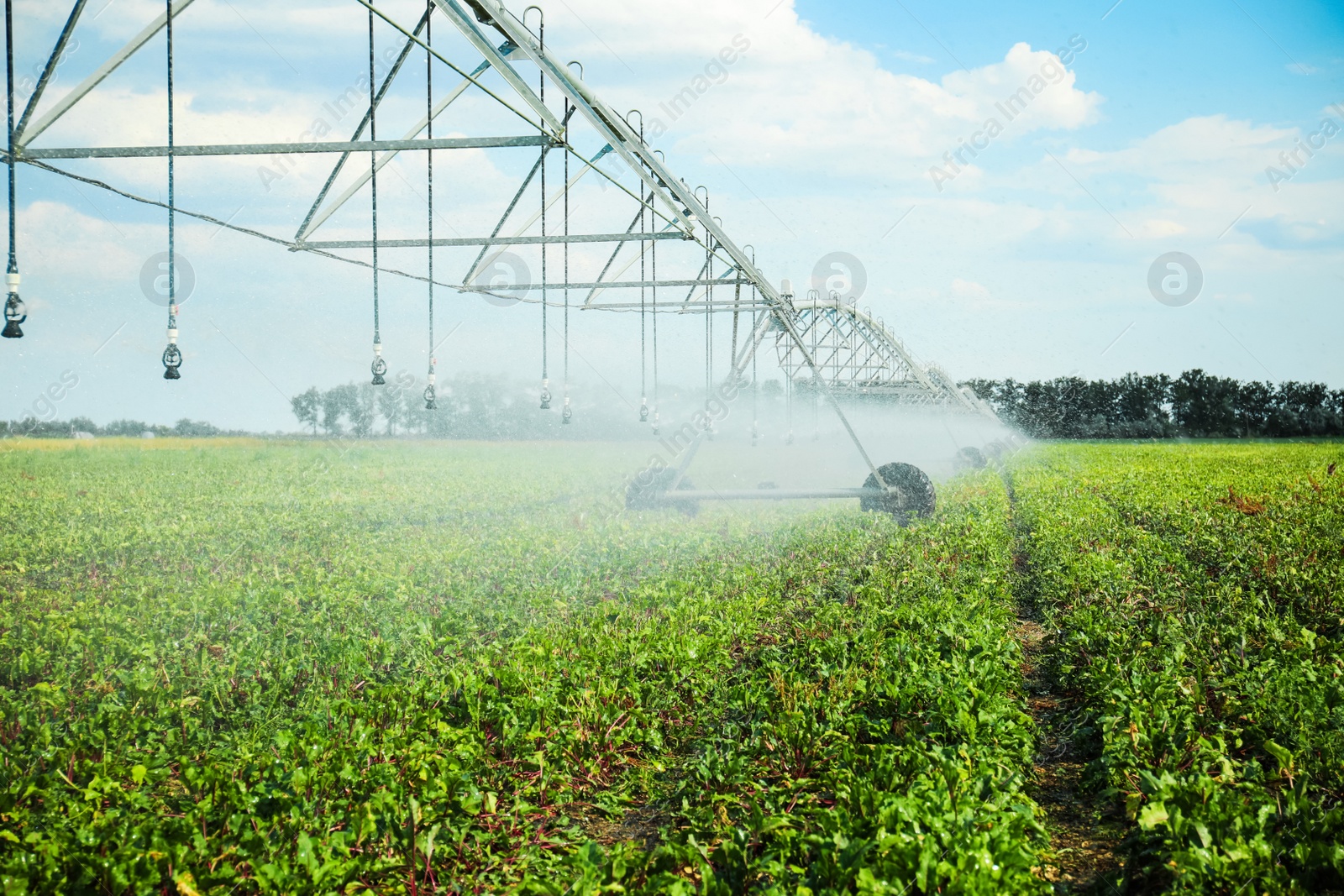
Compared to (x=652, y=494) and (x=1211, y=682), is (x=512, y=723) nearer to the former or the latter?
(x=1211, y=682)

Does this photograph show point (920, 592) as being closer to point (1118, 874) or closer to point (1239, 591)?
point (1239, 591)

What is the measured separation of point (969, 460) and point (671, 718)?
25750mm

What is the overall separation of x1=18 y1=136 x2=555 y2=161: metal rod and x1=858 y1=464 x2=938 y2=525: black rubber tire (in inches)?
338

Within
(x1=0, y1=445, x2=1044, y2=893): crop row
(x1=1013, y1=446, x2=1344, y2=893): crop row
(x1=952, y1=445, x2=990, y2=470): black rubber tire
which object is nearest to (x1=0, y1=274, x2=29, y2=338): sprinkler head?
(x1=0, y1=445, x2=1044, y2=893): crop row

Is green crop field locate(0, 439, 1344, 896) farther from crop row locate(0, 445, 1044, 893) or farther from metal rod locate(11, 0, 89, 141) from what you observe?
metal rod locate(11, 0, 89, 141)

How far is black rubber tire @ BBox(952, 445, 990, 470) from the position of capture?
90.3ft

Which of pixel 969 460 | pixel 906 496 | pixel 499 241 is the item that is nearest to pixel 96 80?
pixel 499 241

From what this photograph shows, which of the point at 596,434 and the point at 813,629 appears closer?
the point at 813,629

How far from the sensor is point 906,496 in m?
13.4

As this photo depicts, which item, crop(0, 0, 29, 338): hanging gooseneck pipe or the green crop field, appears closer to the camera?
the green crop field

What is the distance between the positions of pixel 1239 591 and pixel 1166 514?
6.88 m

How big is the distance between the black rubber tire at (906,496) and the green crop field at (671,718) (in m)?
3.38

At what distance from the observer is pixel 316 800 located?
11.2 ft

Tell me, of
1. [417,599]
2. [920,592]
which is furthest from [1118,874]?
[417,599]
